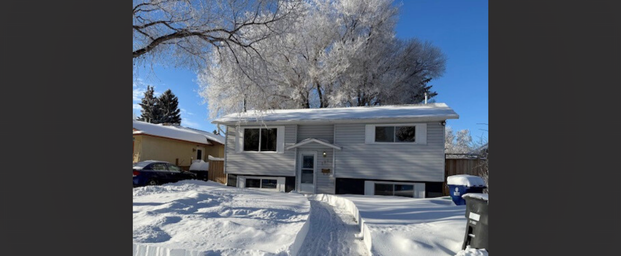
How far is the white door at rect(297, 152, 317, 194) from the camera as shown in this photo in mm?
11281

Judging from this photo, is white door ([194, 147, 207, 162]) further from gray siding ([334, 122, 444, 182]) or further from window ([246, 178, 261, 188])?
gray siding ([334, 122, 444, 182])

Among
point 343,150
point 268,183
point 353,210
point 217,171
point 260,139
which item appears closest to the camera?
point 353,210

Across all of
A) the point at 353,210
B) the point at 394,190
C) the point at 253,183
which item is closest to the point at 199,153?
the point at 253,183

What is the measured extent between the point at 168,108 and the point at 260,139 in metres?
26.8

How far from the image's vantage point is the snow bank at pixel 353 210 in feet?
14.0

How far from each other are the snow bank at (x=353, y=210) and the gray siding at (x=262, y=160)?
90.5 inches

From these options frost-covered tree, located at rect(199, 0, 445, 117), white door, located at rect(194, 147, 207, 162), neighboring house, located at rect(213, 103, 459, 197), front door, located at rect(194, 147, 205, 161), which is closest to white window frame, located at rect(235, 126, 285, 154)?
neighboring house, located at rect(213, 103, 459, 197)

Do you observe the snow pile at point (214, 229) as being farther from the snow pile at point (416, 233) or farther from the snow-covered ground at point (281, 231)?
the snow pile at point (416, 233)

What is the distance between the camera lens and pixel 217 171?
13.7 m

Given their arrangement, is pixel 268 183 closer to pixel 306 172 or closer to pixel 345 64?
pixel 306 172
